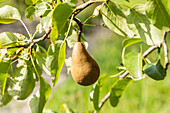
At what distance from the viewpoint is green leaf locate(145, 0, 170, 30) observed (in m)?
0.51

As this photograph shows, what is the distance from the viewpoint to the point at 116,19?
25.4 inches

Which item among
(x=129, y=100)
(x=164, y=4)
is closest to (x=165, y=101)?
(x=129, y=100)

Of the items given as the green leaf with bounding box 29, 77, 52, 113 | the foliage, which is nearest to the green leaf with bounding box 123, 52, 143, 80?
the foliage

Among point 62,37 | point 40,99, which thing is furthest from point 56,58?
point 40,99

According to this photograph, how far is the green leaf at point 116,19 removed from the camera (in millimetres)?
639

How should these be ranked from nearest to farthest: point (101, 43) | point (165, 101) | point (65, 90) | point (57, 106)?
point (165, 101) < point (57, 106) < point (65, 90) < point (101, 43)

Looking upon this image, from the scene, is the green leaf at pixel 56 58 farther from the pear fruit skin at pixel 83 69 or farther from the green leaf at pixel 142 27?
the green leaf at pixel 142 27

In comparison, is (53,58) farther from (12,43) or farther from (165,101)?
(165,101)

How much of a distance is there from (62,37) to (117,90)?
33 centimetres

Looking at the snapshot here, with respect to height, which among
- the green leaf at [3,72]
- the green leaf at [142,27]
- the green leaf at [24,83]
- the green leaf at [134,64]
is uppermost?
the green leaf at [142,27]

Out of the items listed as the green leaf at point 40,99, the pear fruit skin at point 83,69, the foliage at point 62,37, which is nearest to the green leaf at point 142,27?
the foliage at point 62,37

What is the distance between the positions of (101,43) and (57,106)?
1.47m

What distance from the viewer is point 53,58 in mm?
603

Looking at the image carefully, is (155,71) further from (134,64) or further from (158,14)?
(158,14)
